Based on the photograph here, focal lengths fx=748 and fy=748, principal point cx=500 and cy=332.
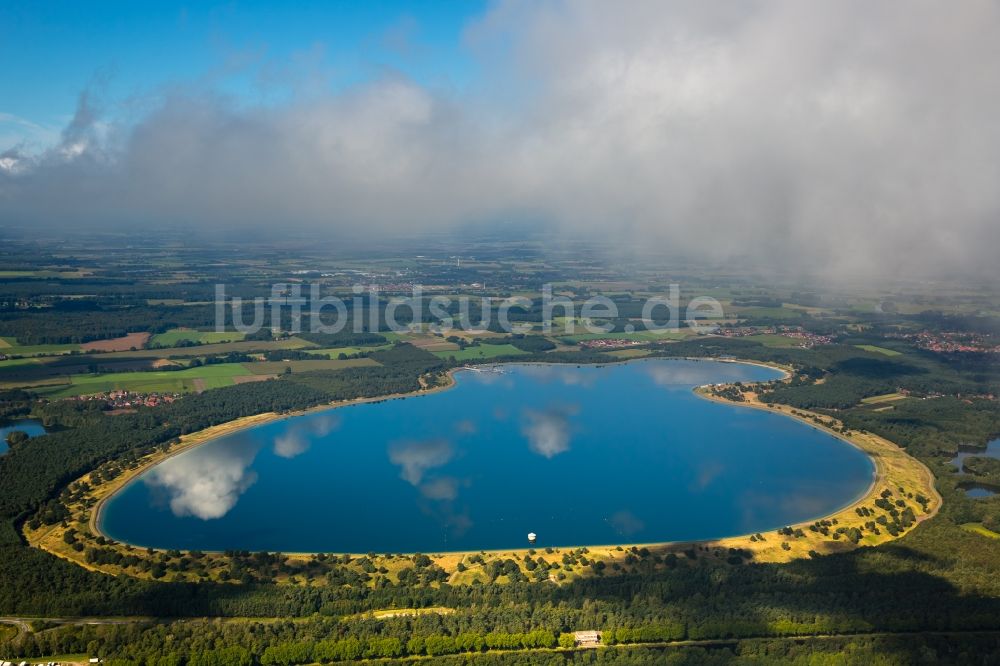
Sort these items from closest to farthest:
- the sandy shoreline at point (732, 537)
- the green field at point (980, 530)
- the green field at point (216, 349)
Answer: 1. the sandy shoreline at point (732, 537)
2. the green field at point (980, 530)
3. the green field at point (216, 349)

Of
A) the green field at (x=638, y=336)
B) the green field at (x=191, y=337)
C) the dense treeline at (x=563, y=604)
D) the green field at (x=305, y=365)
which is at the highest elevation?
the green field at (x=638, y=336)

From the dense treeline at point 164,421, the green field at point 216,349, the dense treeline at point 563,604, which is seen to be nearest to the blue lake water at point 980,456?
the dense treeline at point 563,604

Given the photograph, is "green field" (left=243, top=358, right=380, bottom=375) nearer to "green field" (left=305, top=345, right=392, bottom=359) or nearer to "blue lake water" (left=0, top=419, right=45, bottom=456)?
"green field" (left=305, top=345, right=392, bottom=359)

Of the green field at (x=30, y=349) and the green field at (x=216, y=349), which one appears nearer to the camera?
the green field at (x=30, y=349)

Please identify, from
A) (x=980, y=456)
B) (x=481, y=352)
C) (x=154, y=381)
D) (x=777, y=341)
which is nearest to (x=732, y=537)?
(x=980, y=456)

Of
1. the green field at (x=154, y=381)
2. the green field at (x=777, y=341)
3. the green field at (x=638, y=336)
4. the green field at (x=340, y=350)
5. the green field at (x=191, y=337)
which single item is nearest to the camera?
the green field at (x=154, y=381)

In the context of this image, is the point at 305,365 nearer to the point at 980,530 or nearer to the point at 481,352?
the point at 481,352

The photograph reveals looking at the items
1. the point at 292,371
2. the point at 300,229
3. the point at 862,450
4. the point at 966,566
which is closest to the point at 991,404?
the point at 862,450

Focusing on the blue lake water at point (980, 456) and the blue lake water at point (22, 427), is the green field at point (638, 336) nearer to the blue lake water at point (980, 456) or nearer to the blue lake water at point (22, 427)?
the blue lake water at point (980, 456)
